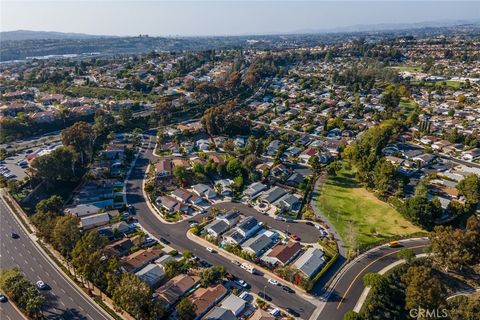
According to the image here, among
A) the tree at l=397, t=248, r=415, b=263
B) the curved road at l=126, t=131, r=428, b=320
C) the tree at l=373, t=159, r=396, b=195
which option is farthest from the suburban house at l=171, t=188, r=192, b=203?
the tree at l=397, t=248, r=415, b=263

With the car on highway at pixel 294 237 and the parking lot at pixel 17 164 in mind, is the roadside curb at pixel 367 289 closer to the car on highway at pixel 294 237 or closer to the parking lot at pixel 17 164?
the car on highway at pixel 294 237

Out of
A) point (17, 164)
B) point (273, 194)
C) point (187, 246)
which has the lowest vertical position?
point (187, 246)

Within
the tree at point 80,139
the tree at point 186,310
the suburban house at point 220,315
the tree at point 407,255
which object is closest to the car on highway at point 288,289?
the suburban house at point 220,315

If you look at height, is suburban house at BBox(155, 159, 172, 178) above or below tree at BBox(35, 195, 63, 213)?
below

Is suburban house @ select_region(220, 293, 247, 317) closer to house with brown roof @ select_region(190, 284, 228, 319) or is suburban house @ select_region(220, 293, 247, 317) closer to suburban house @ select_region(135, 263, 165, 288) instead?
house with brown roof @ select_region(190, 284, 228, 319)

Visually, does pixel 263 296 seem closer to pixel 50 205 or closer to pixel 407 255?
pixel 407 255

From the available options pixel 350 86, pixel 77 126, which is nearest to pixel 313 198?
pixel 77 126

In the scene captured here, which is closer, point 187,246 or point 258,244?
point 258,244

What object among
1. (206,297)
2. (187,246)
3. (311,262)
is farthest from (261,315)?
(187,246)
